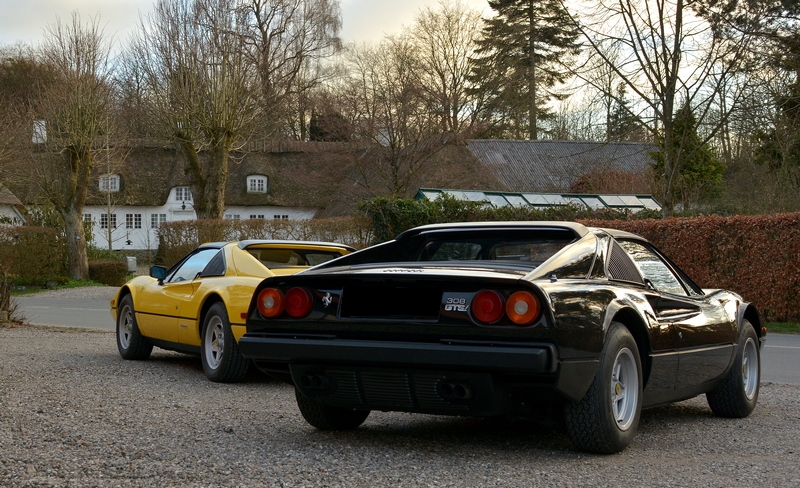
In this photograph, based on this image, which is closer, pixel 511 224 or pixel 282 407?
pixel 511 224

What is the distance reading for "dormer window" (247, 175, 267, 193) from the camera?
6359 centimetres

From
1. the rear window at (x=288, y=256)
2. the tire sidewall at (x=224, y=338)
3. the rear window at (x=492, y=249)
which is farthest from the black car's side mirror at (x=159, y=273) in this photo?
the rear window at (x=492, y=249)

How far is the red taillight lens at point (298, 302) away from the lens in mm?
5465

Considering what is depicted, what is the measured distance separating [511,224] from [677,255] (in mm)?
14626

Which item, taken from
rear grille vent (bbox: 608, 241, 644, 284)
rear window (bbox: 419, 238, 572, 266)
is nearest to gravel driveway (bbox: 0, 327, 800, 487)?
rear grille vent (bbox: 608, 241, 644, 284)

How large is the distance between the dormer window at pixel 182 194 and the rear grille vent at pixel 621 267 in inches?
2311

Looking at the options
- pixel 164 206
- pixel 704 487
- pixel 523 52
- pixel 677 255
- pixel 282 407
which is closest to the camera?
pixel 704 487

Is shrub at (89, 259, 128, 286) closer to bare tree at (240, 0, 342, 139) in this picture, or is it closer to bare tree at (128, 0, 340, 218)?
bare tree at (128, 0, 340, 218)

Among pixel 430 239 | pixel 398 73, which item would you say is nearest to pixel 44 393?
pixel 430 239

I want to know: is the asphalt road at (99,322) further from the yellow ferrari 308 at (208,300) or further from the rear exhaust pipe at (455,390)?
the rear exhaust pipe at (455,390)

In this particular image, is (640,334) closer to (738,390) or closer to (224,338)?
(738,390)

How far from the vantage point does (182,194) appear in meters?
62.7

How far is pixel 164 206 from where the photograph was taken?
62656 mm

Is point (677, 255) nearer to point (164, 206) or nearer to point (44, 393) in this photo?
point (44, 393)
